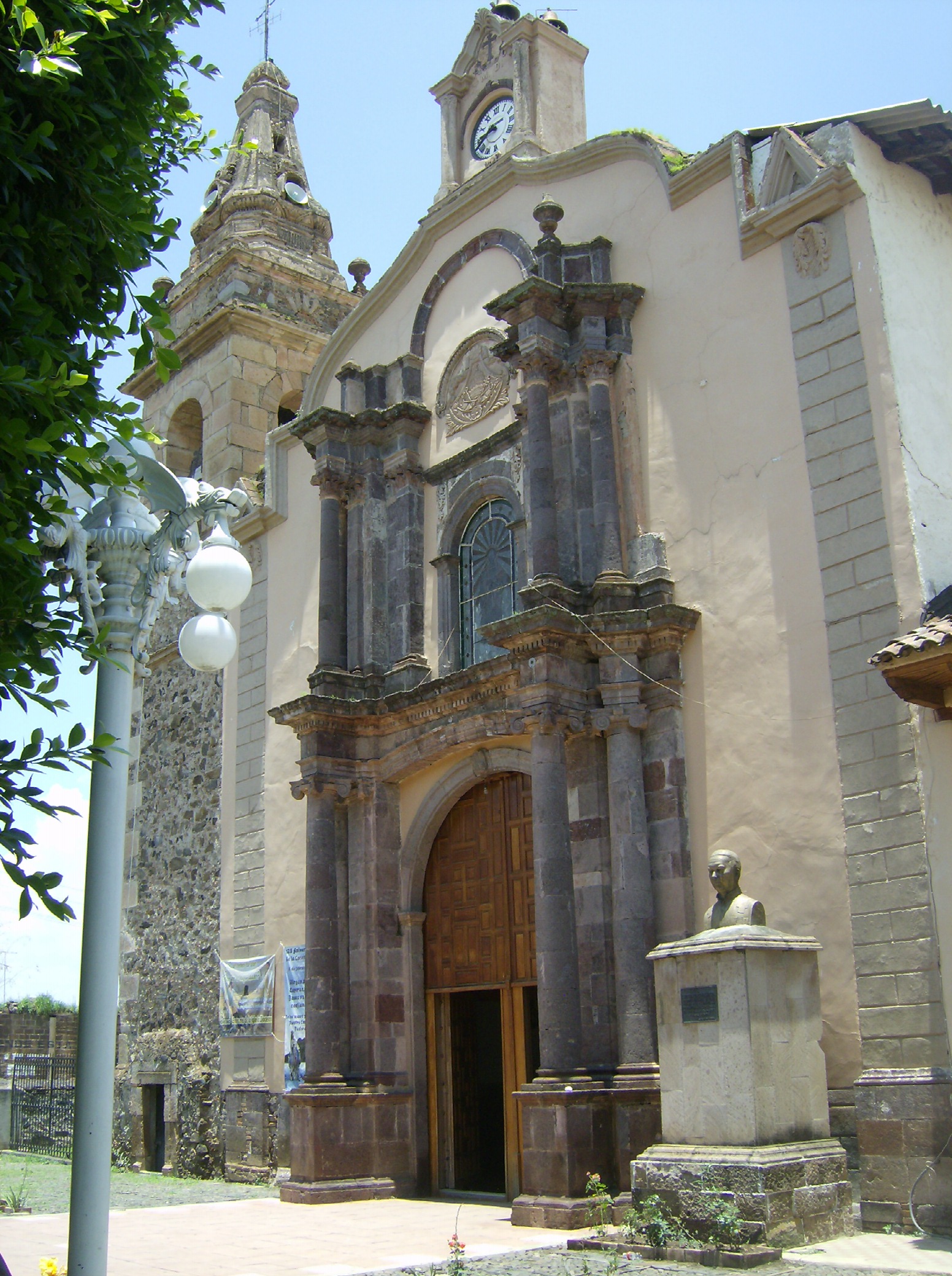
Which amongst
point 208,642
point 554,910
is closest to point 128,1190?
point 554,910

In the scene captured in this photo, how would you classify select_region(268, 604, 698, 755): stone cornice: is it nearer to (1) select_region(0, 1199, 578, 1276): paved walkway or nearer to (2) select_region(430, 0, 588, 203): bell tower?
(1) select_region(0, 1199, 578, 1276): paved walkway

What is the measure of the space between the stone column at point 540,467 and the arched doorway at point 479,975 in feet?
7.16

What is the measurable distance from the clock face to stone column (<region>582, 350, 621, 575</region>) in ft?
14.5

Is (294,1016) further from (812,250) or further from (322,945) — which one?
(812,250)

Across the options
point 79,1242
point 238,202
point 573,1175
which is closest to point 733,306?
point 573,1175

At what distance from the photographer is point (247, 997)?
49.8 feet

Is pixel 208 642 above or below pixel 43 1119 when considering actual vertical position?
above

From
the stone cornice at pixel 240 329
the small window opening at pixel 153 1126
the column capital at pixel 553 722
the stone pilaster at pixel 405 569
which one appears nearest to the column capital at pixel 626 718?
the column capital at pixel 553 722

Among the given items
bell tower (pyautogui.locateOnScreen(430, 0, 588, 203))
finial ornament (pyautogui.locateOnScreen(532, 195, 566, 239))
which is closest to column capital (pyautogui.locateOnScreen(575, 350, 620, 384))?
finial ornament (pyautogui.locateOnScreen(532, 195, 566, 239))

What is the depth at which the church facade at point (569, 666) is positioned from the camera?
31.2 ft

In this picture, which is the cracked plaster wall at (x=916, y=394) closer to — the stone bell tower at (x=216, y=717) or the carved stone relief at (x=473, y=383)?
the carved stone relief at (x=473, y=383)

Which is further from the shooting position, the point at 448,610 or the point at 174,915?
the point at 174,915

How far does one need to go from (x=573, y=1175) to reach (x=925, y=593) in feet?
16.5

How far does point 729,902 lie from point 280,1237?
4364 mm
